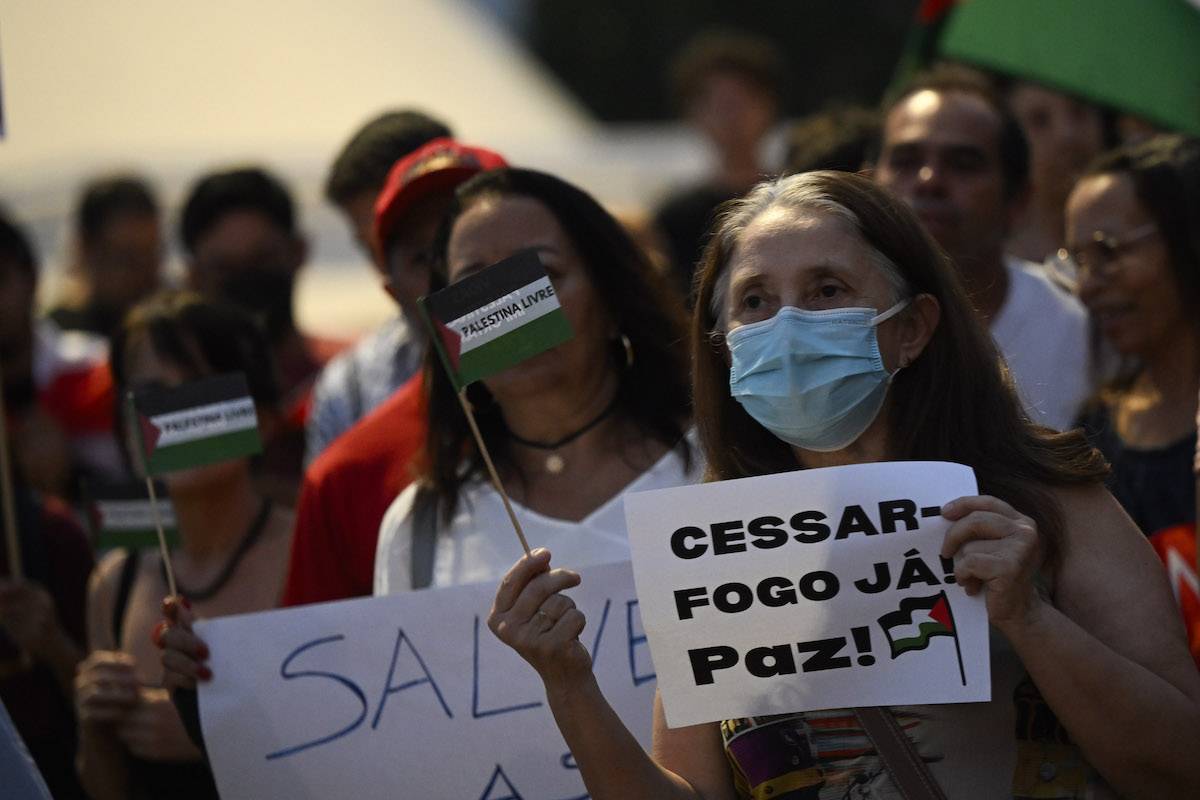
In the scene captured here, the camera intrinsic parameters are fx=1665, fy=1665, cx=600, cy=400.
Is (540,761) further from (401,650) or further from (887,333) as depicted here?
(887,333)

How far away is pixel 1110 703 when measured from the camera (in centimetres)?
242

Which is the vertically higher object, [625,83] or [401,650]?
[401,650]

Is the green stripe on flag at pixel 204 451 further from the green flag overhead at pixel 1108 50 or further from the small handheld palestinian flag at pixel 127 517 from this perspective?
the green flag overhead at pixel 1108 50

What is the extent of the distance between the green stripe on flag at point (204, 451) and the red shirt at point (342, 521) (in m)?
0.21

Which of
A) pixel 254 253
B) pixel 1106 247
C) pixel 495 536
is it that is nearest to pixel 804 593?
pixel 495 536

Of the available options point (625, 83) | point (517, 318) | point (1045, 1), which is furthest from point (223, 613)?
point (625, 83)

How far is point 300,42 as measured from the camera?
50.5ft

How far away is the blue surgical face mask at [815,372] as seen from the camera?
2.74 meters

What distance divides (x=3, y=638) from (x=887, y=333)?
2.64 metres

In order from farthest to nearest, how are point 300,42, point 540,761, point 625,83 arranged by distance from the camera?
point 625,83 → point 300,42 → point 540,761

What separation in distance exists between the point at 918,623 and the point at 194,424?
5.87ft

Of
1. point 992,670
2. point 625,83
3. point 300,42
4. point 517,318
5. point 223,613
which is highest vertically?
point 517,318

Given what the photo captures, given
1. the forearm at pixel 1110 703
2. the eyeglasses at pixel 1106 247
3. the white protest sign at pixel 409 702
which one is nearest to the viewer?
the forearm at pixel 1110 703

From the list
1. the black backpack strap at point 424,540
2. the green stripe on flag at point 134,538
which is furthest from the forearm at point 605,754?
the green stripe on flag at point 134,538
